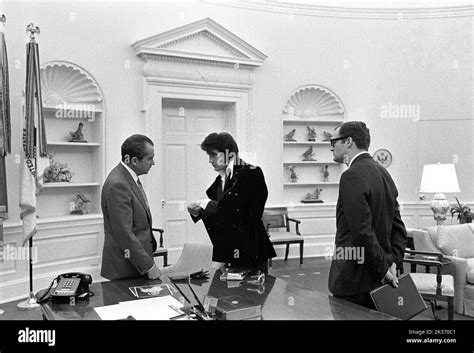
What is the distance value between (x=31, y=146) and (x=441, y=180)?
13.1ft

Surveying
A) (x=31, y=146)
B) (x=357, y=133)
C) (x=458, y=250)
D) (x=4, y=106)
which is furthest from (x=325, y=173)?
(x=357, y=133)

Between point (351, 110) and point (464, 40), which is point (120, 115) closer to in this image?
point (351, 110)

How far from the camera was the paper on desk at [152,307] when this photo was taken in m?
1.47

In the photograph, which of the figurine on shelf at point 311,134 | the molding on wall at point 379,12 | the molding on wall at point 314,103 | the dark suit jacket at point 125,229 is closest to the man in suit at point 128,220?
the dark suit jacket at point 125,229

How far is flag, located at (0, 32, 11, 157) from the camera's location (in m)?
3.98

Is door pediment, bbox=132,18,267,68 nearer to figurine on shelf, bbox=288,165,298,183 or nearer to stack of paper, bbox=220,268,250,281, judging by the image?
figurine on shelf, bbox=288,165,298,183

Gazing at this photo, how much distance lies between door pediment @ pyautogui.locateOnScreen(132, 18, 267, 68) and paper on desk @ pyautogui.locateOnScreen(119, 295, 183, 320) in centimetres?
405

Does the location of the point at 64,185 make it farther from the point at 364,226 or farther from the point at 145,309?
the point at 364,226

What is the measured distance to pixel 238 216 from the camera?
235cm

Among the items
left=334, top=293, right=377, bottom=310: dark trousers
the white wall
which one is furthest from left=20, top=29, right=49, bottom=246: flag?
left=334, top=293, right=377, bottom=310: dark trousers

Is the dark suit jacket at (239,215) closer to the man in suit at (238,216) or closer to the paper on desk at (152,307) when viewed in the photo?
the man in suit at (238,216)

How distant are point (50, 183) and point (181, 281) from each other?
3.23 metres

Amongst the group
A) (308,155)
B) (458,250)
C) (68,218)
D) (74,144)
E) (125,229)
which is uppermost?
(74,144)
